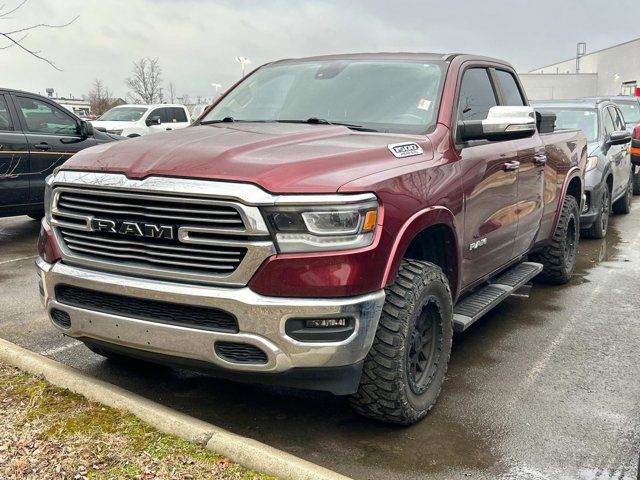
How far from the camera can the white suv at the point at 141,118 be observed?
57.5 feet

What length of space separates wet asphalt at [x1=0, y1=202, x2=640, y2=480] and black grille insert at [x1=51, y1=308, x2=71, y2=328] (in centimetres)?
71

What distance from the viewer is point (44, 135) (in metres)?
8.66

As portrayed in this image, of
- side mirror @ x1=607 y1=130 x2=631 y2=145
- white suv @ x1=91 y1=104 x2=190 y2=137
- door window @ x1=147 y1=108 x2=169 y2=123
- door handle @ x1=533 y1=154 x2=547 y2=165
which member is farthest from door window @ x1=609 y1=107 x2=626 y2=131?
door window @ x1=147 y1=108 x2=169 y2=123

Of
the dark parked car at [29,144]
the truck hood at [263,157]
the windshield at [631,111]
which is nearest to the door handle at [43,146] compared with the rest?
the dark parked car at [29,144]

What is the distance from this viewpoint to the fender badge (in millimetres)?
3512

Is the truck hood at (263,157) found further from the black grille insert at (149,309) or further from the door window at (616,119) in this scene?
the door window at (616,119)

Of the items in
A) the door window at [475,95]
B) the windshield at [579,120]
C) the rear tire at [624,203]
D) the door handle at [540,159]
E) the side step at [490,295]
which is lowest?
the rear tire at [624,203]

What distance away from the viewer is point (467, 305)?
4.45 meters

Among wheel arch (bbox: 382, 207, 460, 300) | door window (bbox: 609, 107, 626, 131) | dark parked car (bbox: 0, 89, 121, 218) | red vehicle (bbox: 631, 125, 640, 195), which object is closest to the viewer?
wheel arch (bbox: 382, 207, 460, 300)

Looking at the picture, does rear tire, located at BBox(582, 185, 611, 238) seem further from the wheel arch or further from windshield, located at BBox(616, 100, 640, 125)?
windshield, located at BBox(616, 100, 640, 125)

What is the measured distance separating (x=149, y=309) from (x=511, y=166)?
279 centimetres

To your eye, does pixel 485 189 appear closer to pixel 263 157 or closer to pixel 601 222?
pixel 263 157

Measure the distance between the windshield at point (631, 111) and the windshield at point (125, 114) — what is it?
40.3 ft

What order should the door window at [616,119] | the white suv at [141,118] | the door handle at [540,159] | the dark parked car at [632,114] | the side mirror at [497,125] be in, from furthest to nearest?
the white suv at [141,118] → the dark parked car at [632,114] → the door window at [616,119] → the door handle at [540,159] → the side mirror at [497,125]
